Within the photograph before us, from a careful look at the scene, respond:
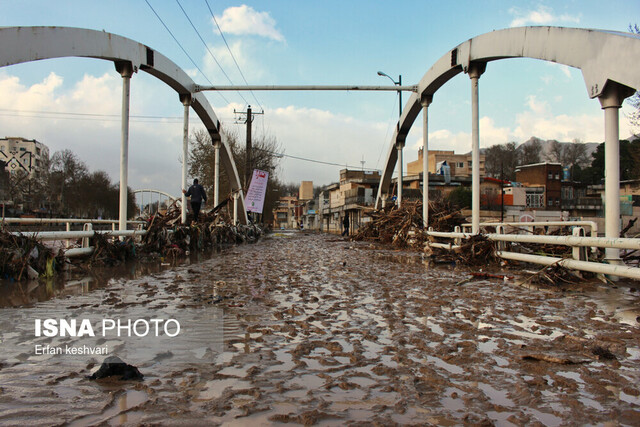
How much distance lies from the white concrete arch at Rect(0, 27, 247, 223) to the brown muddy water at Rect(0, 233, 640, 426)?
15.2 ft

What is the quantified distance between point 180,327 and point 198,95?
14693mm

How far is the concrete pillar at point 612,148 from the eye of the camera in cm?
664

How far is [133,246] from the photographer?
10172mm

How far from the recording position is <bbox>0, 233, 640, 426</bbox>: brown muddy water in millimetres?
2121

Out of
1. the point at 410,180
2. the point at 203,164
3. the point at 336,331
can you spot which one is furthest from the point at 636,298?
the point at 410,180

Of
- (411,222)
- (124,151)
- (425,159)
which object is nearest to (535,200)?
(411,222)

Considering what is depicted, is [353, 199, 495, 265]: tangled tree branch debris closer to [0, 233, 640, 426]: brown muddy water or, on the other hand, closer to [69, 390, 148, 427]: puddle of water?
[0, 233, 640, 426]: brown muddy water

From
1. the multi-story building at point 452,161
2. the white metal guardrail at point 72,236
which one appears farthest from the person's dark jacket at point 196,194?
the multi-story building at point 452,161

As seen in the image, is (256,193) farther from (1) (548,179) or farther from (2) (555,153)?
(2) (555,153)

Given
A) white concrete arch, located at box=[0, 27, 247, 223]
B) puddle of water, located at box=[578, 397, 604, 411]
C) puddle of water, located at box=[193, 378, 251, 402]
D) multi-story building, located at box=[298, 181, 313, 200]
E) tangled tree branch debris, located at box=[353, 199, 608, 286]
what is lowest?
puddle of water, located at box=[578, 397, 604, 411]

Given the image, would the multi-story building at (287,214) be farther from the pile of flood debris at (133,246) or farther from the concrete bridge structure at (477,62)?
the concrete bridge structure at (477,62)

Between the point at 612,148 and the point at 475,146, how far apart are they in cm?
426

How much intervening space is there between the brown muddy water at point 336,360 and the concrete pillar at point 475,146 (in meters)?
5.25

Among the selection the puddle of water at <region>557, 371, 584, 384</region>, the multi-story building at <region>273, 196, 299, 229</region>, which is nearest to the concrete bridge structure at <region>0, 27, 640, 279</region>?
the puddle of water at <region>557, 371, 584, 384</region>
